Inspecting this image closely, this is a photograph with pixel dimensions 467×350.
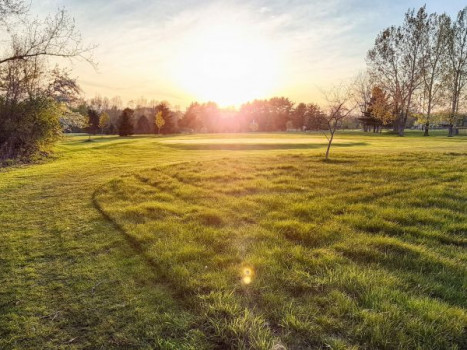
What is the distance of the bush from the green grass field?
44.5 feet

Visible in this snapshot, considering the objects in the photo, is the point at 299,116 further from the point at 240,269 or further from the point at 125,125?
the point at 240,269

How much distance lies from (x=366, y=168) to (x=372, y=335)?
31.4ft

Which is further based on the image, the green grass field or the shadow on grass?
the shadow on grass

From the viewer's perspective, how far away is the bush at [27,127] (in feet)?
63.1

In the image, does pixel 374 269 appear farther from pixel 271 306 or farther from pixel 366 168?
pixel 366 168

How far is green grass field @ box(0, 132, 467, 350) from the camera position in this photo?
2943 millimetres

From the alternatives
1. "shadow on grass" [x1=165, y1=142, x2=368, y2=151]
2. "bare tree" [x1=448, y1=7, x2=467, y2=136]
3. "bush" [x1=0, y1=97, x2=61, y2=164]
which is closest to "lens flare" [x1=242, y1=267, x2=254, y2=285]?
"bush" [x1=0, y1=97, x2=61, y2=164]

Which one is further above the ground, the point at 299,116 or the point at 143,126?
the point at 299,116

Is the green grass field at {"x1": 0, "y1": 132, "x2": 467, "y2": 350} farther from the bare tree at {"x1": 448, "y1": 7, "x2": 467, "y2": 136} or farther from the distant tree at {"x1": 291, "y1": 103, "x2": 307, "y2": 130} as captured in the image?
the distant tree at {"x1": 291, "y1": 103, "x2": 307, "y2": 130}

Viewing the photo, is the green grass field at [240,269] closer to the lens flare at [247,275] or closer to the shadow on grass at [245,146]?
the lens flare at [247,275]

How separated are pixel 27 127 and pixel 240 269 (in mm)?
21778

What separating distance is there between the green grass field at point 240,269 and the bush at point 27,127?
13.6 meters

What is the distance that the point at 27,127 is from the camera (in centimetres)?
1991

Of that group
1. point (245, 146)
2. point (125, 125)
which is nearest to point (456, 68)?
point (245, 146)
